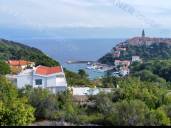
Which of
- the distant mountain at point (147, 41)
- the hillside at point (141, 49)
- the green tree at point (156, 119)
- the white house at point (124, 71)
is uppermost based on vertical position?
the distant mountain at point (147, 41)

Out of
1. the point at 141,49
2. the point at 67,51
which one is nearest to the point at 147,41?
the point at 141,49

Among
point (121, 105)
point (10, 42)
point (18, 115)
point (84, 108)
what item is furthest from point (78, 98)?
point (10, 42)

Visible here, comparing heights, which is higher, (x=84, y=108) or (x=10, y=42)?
(x=10, y=42)

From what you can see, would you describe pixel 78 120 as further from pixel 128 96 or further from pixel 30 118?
pixel 128 96

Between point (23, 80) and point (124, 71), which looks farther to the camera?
point (124, 71)

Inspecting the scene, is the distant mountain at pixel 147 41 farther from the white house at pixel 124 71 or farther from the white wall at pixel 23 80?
the white wall at pixel 23 80

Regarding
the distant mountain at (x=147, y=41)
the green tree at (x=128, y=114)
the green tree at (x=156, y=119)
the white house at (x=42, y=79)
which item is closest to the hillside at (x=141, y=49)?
the distant mountain at (x=147, y=41)

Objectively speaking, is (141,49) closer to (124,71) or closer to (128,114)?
(124,71)

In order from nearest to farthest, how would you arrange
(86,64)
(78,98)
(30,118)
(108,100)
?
(30,118)
(108,100)
(78,98)
(86,64)
